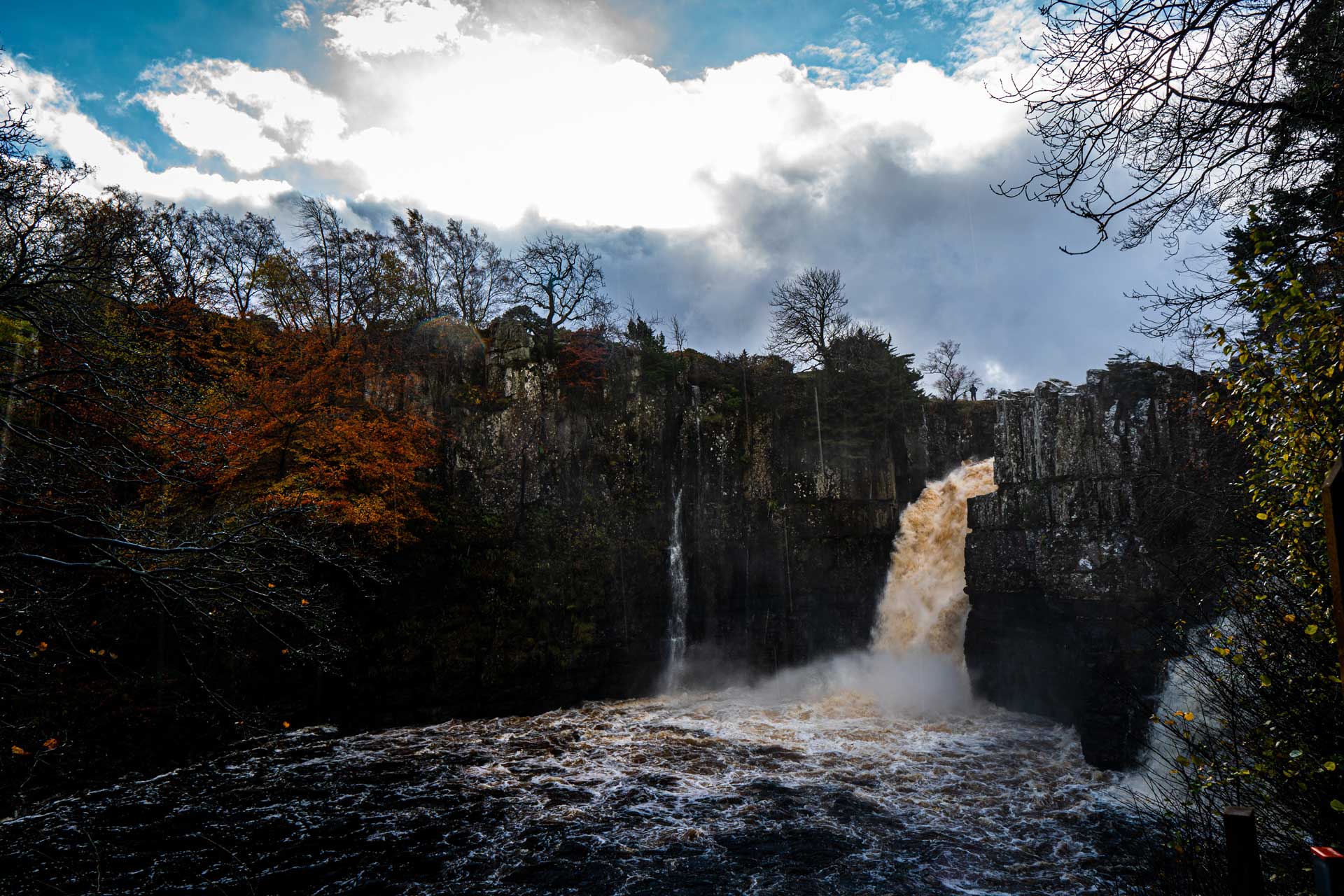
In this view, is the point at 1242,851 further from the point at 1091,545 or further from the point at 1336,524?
the point at 1091,545

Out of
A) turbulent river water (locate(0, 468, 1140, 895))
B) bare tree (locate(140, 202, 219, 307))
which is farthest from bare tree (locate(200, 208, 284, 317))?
turbulent river water (locate(0, 468, 1140, 895))

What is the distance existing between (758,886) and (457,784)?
6.18 metres

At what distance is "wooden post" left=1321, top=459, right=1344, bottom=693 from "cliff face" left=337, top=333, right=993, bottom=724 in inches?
679

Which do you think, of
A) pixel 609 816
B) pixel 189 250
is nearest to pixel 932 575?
pixel 609 816

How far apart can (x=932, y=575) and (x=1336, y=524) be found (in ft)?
65.2

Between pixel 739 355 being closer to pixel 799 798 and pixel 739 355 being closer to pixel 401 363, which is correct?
pixel 401 363

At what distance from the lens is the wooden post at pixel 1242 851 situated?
2.64 m

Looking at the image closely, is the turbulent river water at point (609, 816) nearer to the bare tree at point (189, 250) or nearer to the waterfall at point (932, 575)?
the waterfall at point (932, 575)

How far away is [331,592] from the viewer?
15312 mm

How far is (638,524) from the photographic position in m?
20.9

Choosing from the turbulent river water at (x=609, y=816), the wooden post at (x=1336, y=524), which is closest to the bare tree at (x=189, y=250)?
the turbulent river water at (x=609, y=816)

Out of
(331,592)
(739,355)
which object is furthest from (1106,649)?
(331,592)

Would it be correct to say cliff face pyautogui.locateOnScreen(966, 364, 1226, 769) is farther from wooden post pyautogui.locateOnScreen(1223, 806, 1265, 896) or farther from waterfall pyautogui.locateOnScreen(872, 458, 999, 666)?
wooden post pyautogui.locateOnScreen(1223, 806, 1265, 896)

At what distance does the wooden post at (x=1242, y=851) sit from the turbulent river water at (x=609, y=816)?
6.36 m
